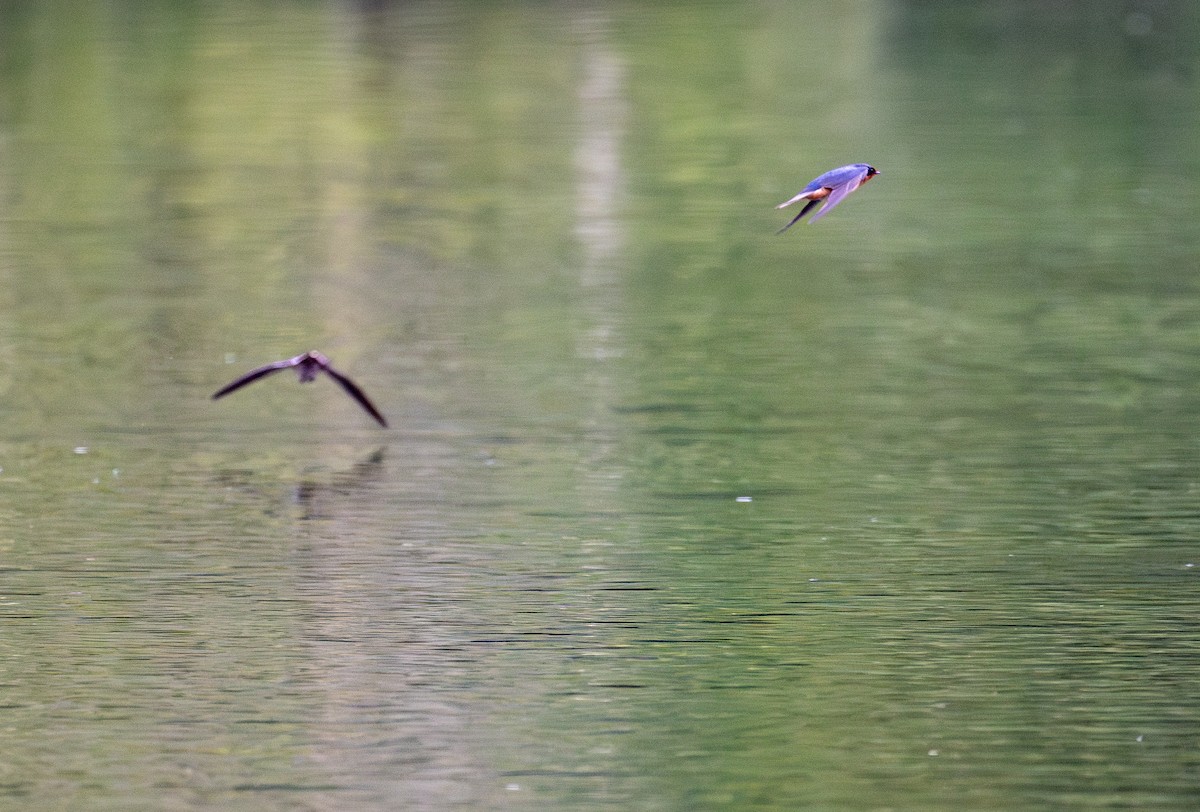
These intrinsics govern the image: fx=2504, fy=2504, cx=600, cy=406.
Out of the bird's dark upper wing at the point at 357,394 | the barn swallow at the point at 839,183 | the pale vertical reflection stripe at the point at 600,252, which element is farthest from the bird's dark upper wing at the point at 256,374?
the barn swallow at the point at 839,183

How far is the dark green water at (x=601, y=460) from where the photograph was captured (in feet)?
21.1

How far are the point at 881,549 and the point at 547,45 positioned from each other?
15685 millimetres

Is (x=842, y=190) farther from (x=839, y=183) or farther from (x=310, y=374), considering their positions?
(x=310, y=374)

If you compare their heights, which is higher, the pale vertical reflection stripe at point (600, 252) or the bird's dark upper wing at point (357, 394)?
the bird's dark upper wing at point (357, 394)

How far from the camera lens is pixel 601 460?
9344 mm

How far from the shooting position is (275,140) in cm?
1769

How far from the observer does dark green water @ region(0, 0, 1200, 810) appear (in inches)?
253

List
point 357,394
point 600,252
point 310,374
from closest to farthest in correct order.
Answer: point 310,374
point 357,394
point 600,252

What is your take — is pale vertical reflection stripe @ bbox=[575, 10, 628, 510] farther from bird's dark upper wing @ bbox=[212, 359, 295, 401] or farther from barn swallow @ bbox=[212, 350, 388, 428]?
bird's dark upper wing @ bbox=[212, 359, 295, 401]

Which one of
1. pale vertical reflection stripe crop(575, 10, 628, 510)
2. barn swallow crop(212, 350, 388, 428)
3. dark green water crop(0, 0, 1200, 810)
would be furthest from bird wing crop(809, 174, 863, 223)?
barn swallow crop(212, 350, 388, 428)

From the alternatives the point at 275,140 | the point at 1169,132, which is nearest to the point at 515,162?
the point at 275,140

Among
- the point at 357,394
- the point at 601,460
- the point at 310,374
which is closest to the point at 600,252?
the point at 357,394

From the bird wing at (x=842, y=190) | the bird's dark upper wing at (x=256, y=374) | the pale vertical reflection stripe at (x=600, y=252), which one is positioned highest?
the bird wing at (x=842, y=190)

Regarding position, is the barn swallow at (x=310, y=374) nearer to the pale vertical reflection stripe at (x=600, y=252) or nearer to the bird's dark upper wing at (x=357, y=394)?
the bird's dark upper wing at (x=357, y=394)
